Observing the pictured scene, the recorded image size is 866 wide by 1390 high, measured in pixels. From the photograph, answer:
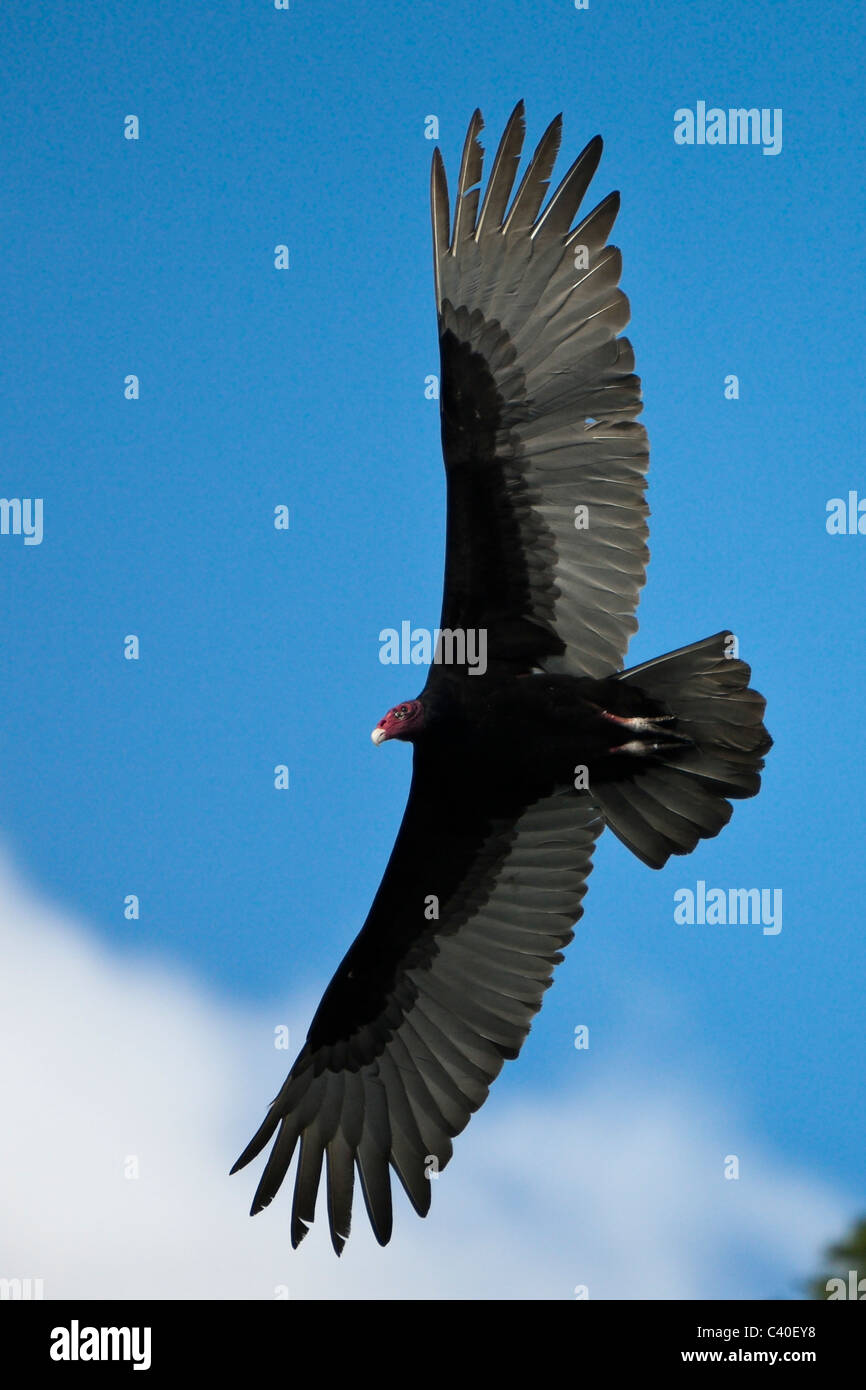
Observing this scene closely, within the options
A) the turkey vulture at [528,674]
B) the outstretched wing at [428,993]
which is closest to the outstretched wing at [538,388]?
the turkey vulture at [528,674]

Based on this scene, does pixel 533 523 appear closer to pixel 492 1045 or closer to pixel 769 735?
pixel 769 735

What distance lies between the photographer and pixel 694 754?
24.5 ft

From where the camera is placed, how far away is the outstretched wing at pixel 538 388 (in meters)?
7.27

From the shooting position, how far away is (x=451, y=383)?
734cm

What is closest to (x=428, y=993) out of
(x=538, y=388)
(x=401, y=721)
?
(x=401, y=721)

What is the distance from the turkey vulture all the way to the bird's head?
0.01 m

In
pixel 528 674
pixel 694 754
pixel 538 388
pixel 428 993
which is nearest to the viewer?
pixel 538 388

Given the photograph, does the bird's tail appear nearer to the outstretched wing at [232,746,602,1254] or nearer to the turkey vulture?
the turkey vulture

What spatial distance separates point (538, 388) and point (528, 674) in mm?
1275

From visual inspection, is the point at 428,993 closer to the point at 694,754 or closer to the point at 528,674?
the point at 528,674

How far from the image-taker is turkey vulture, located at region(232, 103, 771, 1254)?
7309 millimetres

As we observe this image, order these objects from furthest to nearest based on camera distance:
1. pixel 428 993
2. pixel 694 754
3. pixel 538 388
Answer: pixel 428 993 < pixel 694 754 < pixel 538 388

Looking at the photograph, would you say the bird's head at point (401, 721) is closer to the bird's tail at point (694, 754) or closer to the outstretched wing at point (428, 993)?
the outstretched wing at point (428, 993)

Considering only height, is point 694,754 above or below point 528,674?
below
